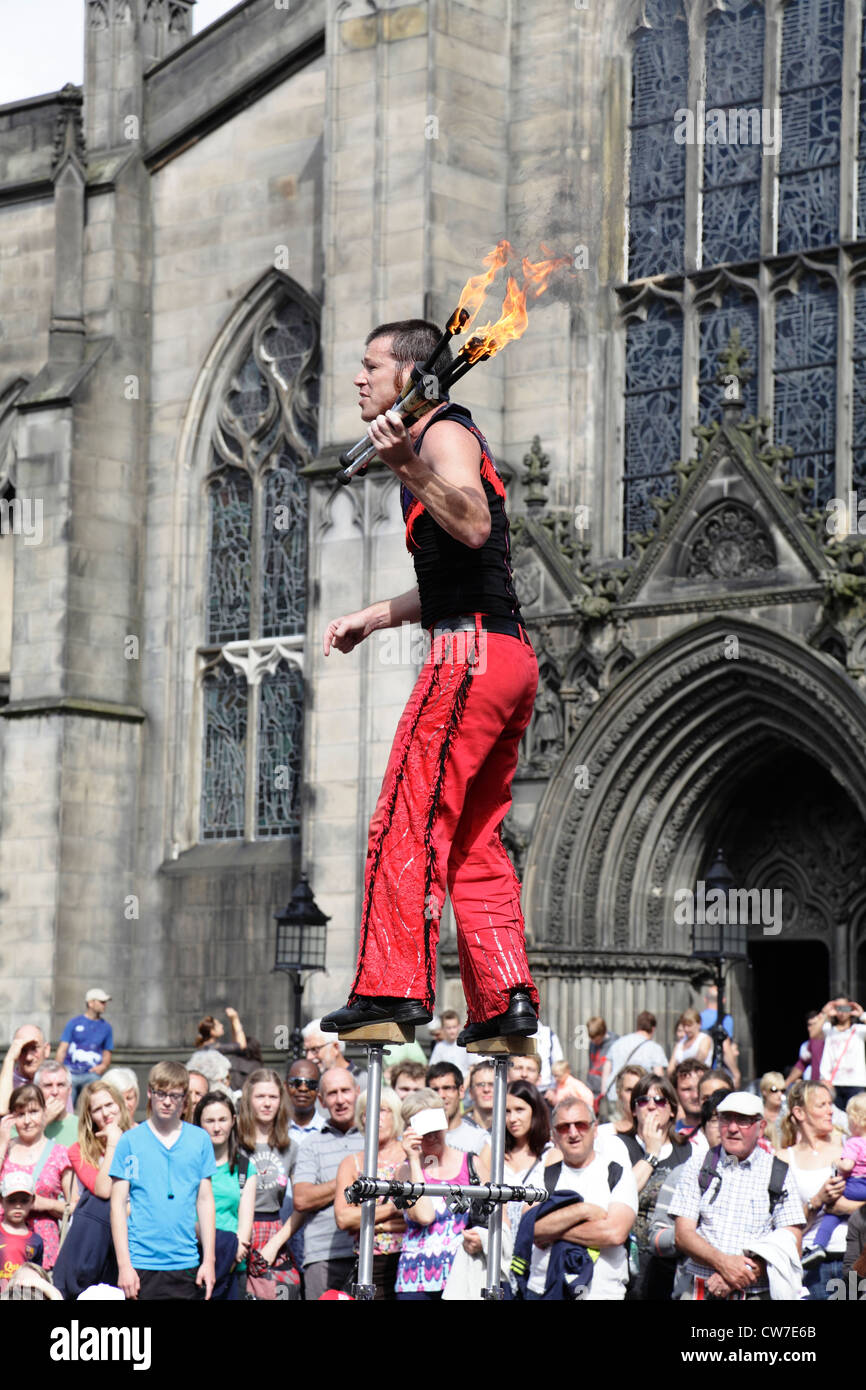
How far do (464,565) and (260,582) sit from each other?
16.5m

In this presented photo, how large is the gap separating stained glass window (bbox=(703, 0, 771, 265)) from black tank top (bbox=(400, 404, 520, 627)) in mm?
14104

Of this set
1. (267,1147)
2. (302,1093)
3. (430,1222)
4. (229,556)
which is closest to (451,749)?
(430,1222)

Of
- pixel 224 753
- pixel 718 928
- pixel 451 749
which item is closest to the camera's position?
pixel 451 749

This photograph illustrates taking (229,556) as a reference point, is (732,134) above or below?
above

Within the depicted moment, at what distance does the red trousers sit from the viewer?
16.8 feet

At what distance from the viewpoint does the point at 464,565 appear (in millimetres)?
5289

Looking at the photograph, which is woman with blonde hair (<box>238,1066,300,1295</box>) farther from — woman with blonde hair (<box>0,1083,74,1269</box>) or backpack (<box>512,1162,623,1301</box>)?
backpack (<box>512,1162,623,1301</box>)

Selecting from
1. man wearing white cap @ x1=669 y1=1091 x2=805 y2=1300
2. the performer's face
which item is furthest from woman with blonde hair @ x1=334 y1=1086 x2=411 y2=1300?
the performer's face

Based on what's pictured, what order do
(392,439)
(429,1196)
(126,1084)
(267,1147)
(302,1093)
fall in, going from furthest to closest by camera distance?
(302,1093) < (126,1084) < (267,1147) < (429,1196) < (392,439)

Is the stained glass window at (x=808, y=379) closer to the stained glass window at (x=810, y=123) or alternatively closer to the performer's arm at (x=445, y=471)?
the stained glass window at (x=810, y=123)

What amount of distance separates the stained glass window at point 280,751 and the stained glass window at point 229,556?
0.69 metres

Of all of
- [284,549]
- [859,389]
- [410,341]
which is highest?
[859,389]

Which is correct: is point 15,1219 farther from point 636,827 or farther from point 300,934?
point 636,827

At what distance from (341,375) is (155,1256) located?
12133mm
